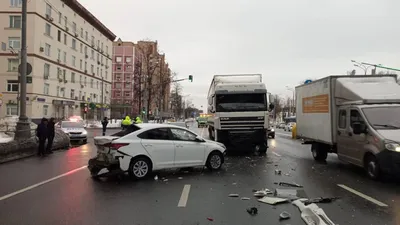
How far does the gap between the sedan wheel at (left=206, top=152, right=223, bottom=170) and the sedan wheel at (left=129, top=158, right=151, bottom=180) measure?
226 centimetres

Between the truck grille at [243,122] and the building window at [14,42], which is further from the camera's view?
the building window at [14,42]

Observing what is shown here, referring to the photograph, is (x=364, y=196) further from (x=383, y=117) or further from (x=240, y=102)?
(x=240, y=102)

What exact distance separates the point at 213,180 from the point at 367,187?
3.92 m

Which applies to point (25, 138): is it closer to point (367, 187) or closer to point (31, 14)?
point (367, 187)

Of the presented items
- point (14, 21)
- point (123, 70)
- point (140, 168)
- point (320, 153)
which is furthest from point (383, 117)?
point (123, 70)

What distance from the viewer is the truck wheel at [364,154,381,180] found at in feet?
32.1

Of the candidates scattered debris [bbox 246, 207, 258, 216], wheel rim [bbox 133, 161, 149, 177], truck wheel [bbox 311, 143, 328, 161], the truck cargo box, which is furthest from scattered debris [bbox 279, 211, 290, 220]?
truck wheel [bbox 311, 143, 328, 161]

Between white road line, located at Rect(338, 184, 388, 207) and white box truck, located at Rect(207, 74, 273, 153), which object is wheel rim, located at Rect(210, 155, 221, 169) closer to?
white road line, located at Rect(338, 184, 388, 207)

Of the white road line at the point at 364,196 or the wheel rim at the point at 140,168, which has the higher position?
the wheel rim at the point at 140,168

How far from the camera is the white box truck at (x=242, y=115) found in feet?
53.4

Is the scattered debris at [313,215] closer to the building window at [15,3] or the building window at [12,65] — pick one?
the building window at [12,65]

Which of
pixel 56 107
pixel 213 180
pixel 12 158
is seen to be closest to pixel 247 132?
pixel 213 180

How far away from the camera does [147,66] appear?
54.3 m

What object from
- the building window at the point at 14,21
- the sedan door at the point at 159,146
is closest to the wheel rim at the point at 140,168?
the sedan door at the point at 159,146
